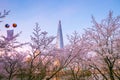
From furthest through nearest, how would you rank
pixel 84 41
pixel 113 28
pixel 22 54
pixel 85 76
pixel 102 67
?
pixel 85 76
pixel 22 54
pixel 102 67
pixel 84 41
pixel 113 28

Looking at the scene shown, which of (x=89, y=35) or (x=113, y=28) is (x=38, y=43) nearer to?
(x=89, y=35)

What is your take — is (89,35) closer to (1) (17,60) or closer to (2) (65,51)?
(2) (65,51)

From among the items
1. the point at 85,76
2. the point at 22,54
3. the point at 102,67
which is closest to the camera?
the point at 102,67

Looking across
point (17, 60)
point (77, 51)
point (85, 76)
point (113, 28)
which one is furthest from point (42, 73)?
point (85, 76)

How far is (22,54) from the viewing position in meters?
16.4

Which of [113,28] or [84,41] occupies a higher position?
[113,28]

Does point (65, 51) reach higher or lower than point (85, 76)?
higher

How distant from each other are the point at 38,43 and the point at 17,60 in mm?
3674

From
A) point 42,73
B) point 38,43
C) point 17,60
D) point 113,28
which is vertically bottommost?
point 42,73

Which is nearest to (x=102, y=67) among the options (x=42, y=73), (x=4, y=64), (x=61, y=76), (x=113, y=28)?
(x=113, y=28)

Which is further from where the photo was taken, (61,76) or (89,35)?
(61,76)

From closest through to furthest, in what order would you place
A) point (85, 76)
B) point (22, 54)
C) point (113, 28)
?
1. point (113, 28)
2. point (22, 54)
3. point (85, 76)

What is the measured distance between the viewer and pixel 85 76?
24031 millimetres

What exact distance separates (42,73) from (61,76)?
1077 cm
